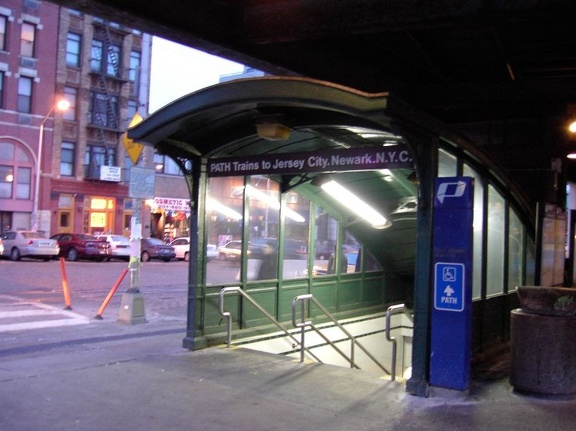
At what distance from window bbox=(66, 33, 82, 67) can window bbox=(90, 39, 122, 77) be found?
1.00m

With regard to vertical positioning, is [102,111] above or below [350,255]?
above

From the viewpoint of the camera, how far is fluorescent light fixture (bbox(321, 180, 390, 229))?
12078 millimetres

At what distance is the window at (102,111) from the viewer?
43.8 m

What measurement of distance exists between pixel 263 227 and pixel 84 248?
81.1 ft

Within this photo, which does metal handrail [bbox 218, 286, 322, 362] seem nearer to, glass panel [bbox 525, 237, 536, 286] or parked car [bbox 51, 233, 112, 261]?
glass panel [bbox 525, 237, 536, 286]

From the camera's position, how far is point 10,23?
39094 millimetres

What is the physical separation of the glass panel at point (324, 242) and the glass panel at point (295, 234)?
0.35m

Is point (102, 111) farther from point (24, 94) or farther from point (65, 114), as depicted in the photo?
point (24, 94)

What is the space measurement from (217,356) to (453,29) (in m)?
5.93

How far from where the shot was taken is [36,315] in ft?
44.8

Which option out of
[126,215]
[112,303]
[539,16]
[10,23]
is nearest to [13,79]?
[10,23]

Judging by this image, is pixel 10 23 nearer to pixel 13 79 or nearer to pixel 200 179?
pixel 13 79

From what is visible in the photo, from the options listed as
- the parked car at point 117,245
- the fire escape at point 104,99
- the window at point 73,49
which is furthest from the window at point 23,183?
the parked car at point 117,245

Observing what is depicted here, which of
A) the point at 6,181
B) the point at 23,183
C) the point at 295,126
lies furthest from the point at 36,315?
the point at 23,183
